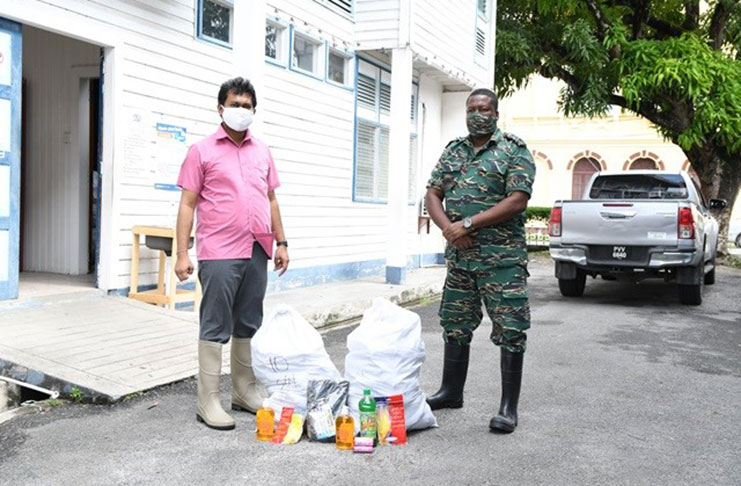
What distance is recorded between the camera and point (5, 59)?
6.53 metres

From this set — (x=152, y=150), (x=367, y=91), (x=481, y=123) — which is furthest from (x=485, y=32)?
(x=481, y=123)

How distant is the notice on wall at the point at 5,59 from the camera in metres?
6.50

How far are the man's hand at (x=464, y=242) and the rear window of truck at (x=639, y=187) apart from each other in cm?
736

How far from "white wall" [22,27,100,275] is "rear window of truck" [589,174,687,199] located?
23.5 ft

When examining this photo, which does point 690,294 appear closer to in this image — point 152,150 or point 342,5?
point 342,5

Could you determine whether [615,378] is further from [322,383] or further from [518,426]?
[322,383]

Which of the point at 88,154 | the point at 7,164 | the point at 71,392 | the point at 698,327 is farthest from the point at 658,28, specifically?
the point at 71,392

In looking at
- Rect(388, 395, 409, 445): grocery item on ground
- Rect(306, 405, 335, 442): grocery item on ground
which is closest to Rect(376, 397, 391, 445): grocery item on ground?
Rect(388, 395, 409, 445): grocery item on ground

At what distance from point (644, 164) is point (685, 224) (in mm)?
23844

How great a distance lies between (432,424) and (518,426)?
0.53 meters

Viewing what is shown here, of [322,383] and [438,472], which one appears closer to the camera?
[438,472]

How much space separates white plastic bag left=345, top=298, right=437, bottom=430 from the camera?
4.23 m

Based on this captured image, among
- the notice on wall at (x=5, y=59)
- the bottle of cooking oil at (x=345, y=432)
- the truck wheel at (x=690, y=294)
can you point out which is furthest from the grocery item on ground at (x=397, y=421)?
the truck wheel at (x=690, y=294)

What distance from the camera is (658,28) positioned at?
1836cm
